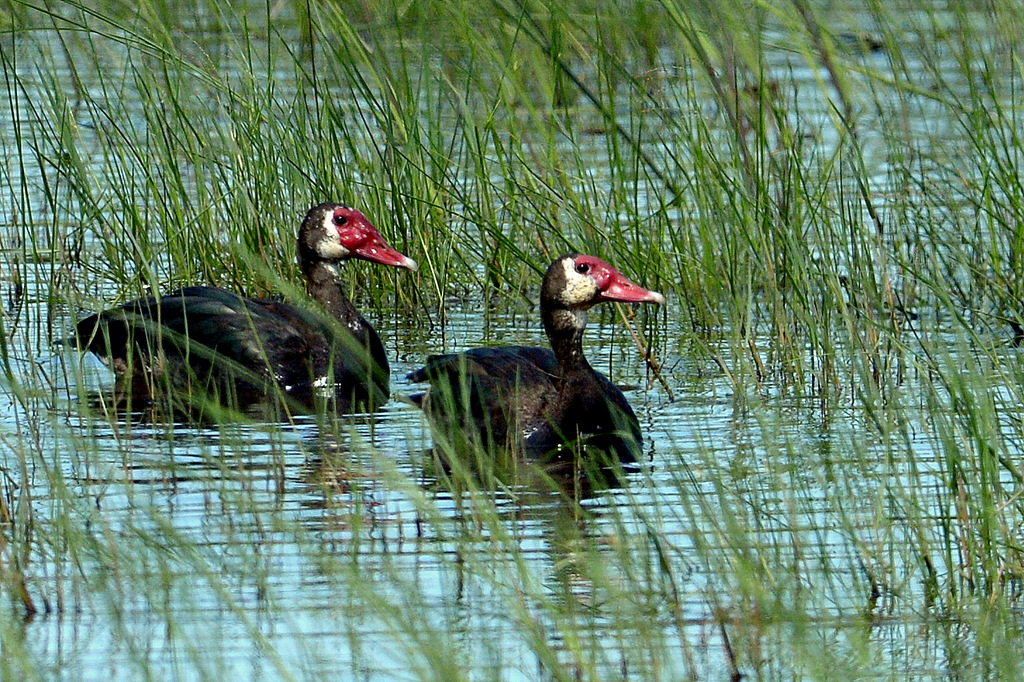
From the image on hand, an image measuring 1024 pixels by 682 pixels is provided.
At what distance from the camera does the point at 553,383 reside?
22.6ft

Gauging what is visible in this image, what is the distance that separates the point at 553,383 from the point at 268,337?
1308mm

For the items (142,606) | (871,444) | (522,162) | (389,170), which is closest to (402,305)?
(389,170)

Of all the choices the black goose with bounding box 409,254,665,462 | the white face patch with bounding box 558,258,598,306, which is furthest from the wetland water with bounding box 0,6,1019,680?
the white face patch with bounding box 558,258,598,306

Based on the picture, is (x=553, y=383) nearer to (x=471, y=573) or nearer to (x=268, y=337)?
(x=268, y=337)

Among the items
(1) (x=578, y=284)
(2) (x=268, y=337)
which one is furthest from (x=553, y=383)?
(2) (x=268, y=337)

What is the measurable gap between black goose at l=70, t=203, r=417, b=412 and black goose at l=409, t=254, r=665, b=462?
0.52 meters

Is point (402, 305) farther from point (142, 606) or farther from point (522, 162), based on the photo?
point (142, 606)

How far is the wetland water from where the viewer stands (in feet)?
12.8

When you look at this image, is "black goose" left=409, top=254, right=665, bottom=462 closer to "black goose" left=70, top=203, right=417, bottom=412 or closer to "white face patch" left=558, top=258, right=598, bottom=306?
"white face patch" left=558, top=258, right=598, bottom=306

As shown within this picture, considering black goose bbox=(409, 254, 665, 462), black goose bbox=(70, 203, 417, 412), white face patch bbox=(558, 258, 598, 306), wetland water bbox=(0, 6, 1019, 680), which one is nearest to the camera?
wetland water bbox=(0, 6, 1019, 680)

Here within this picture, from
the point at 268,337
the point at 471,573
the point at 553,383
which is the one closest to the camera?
the point at 471,573

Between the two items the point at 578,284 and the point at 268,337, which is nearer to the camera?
the point at 578,284

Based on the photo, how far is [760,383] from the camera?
274 inches

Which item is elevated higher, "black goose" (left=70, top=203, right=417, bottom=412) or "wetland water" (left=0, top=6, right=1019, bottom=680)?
"black goose" (left=70, top=203, right=417, bottom=412)
